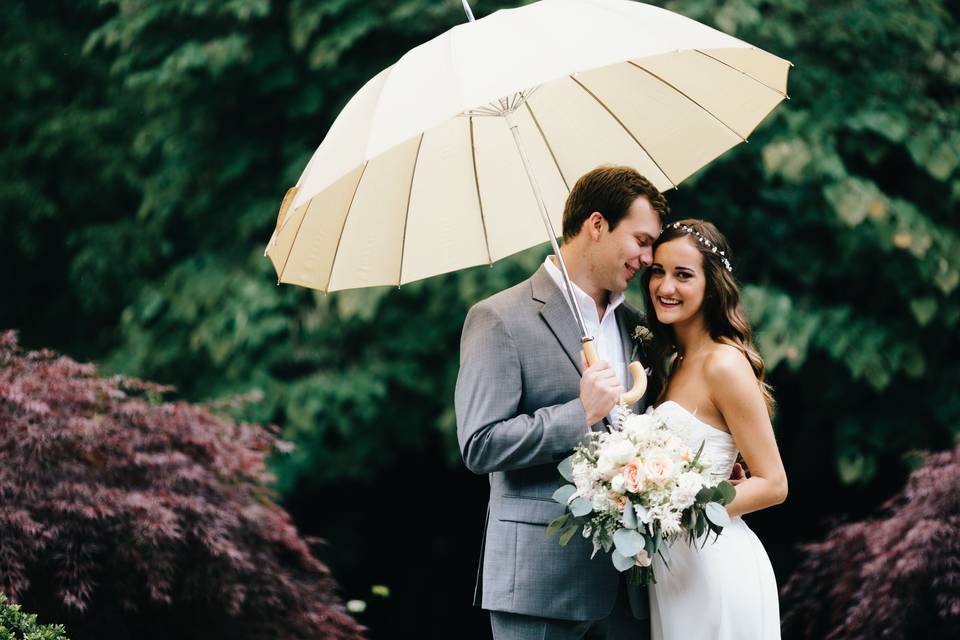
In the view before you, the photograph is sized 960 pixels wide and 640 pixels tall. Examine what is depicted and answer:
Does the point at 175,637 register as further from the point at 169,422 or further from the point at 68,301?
the point at 68,301

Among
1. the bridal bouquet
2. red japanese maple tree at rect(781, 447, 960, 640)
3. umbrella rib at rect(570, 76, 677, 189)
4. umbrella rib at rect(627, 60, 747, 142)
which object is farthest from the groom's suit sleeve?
red japanese maple tree at rect(781, 447, 960, 640)

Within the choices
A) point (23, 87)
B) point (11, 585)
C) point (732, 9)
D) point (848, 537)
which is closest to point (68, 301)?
point (23, 87)

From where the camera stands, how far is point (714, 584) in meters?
3.08

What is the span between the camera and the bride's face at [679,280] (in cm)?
314

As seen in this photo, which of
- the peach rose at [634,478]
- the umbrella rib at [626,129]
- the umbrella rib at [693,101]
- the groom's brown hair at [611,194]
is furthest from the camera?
the umbrella rib at [626,129]

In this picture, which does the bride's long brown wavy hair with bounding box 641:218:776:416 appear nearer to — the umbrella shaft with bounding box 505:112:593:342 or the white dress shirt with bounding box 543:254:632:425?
the white dress shirt with bounding box 543:254:632:425

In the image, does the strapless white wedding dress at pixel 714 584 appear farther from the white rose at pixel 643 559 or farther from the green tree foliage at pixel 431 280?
the green tree foliage at pixel 431 280

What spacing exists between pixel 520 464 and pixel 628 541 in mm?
422

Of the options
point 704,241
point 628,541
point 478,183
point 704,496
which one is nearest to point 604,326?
point 704,241

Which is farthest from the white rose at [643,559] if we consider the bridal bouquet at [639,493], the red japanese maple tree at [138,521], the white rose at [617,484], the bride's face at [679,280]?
the red japanese maple tree at [138,521]

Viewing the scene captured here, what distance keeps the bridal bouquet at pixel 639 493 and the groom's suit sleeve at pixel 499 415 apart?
0.12m

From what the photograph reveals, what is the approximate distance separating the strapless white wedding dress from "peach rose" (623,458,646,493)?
48cm

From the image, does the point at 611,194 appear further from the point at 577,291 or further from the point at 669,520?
the point at 669,520

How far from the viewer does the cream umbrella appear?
2.60 meters
